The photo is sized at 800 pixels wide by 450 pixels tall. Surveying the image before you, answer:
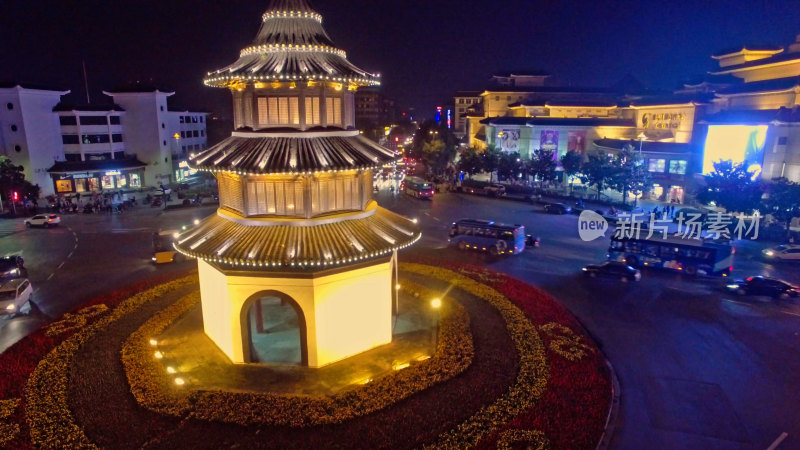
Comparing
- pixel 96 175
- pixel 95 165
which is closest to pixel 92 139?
pixel 95 165

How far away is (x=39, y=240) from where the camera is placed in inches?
1550

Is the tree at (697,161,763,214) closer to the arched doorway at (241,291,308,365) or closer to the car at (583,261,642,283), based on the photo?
the car at (583,261,642,283)

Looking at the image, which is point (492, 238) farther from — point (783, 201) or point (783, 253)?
point (783, 201)

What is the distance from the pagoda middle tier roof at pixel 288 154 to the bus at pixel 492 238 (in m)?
18.5

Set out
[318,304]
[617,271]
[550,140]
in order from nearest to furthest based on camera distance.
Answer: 1. [318,304]
2. [617,271]
3. [550,140]

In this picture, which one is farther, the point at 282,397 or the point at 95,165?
the point at 95,165

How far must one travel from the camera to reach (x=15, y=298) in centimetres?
2367

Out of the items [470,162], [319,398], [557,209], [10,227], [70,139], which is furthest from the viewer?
[470,162]

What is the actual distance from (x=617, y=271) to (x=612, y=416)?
50.7 ft

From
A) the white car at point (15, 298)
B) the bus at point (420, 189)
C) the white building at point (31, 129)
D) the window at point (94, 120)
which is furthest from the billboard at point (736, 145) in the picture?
the white building at point (31, 129)

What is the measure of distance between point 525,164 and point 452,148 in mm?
20030

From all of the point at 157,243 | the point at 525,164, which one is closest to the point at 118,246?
the point at 157,243

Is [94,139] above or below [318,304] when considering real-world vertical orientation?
above

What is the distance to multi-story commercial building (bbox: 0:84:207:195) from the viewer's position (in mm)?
54312
